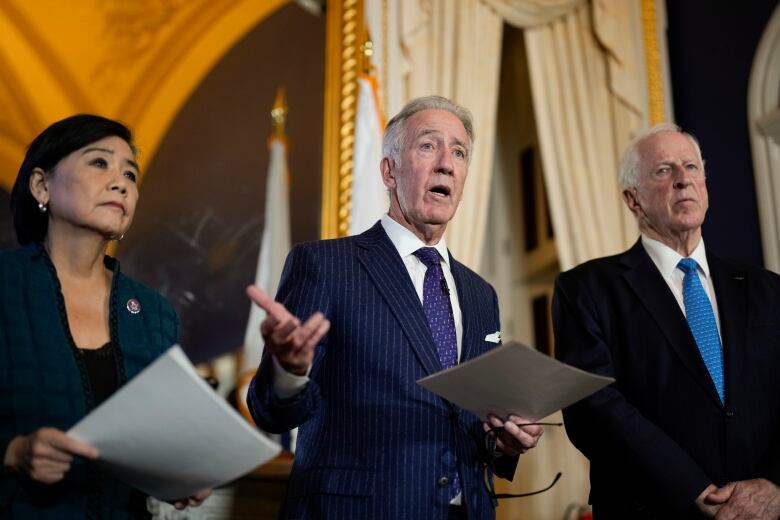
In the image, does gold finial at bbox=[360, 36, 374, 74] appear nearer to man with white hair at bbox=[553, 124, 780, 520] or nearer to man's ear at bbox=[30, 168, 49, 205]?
man with white hair at bbox=[553, 124, 780, 520]

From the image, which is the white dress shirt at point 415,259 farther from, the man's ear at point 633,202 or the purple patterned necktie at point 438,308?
the man's ear at point 633,202

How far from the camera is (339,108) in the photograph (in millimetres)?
3822

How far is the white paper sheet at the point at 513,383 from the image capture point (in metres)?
1.51

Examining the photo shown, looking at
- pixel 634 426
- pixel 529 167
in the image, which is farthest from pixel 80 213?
pixel 529 167

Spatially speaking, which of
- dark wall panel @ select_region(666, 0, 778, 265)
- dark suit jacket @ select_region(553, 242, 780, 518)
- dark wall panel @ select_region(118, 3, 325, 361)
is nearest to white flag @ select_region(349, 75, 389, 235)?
dark wall panel @ select_region(118, 3, 325, 361)

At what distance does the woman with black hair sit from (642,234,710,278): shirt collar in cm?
133

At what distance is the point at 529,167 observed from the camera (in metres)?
4.93

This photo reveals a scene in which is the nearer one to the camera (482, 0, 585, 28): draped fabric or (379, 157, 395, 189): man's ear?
(379, 157, 395, 189): man's ear

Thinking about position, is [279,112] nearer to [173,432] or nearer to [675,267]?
[675,267]

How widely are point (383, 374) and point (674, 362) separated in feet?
2.67

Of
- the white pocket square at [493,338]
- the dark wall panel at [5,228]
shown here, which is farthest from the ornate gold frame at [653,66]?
the dark wall panel at [5,228]

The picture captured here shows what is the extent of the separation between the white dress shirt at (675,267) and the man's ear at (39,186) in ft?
5.24

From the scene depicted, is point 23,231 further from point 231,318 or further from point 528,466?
point 528,466

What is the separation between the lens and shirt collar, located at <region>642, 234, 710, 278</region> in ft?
7.64
